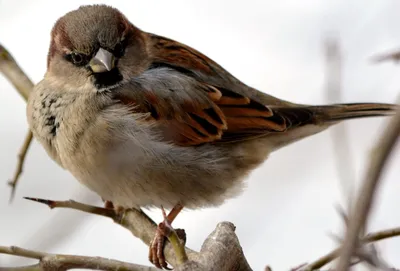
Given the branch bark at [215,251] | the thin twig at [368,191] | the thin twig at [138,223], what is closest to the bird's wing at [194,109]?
the thin twig at [138,223]

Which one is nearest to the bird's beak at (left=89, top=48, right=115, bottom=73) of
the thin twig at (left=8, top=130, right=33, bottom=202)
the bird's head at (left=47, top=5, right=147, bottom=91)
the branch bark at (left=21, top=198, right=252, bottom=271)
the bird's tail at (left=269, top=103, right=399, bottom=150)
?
the bird's head at (left=47, top=5, right=147, bottom=91)

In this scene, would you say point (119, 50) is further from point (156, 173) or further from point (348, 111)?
point (348, 111)

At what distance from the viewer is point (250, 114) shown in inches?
148

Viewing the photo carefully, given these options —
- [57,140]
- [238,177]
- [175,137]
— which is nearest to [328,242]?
[238,177]

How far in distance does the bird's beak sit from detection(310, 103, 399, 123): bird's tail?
4.16 ft

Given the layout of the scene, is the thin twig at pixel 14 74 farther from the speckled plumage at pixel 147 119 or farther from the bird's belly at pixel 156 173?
the bird's belly at pixel 156 173

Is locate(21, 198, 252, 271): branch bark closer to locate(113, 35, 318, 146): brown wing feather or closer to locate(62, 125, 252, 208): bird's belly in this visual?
locate(62, 125, 252, 208): bird's belly

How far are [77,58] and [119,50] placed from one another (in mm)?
190

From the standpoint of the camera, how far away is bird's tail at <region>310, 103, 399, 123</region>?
3.82m

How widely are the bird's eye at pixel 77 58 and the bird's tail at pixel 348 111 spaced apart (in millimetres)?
1332

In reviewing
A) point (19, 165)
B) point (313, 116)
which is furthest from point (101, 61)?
point (313, 116)

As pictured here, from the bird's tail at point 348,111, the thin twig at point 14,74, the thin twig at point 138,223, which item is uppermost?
the thin twig at point 14,74

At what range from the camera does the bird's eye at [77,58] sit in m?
3.20

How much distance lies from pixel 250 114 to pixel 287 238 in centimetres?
130
